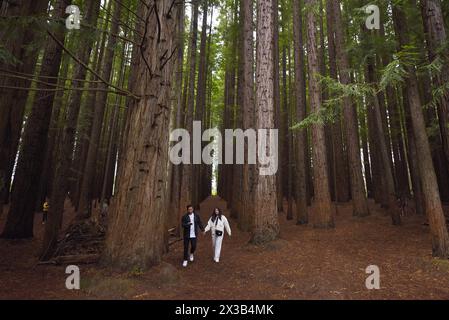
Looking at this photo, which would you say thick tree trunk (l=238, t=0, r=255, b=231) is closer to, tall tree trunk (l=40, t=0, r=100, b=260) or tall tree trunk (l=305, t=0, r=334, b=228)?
tall tree trunk (l=305, t=0, r=334, b=228)

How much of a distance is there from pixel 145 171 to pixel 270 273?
3808 millimetres

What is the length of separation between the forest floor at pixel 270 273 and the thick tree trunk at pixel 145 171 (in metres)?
0.44

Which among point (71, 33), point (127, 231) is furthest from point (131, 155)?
point (71, 33)

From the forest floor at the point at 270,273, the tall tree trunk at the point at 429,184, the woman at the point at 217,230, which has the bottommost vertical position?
the forest floor at the point at 270,273

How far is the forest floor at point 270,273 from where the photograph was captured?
16.5 feet

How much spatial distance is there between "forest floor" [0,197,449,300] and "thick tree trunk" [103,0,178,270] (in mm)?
445

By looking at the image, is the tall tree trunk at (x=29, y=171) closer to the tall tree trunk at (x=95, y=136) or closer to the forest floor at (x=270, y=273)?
the forest floor at (x=270, y=273)

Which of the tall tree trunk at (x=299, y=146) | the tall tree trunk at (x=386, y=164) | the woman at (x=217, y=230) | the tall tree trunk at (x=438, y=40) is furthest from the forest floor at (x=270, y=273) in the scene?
the tall tree trunk at (x=438, y=40)

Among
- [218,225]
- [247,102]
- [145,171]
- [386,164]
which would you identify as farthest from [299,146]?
[145,171]

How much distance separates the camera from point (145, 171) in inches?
217

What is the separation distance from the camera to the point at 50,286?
5.18m

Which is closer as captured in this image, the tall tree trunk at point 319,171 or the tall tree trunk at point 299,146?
the tall tree trunk at point 319,171

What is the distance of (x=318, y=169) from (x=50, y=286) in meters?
9.25
